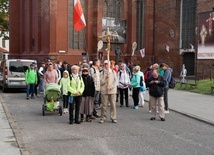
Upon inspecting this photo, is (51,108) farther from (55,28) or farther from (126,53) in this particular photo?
(126,53)

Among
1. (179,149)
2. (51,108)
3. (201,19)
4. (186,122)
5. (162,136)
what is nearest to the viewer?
(179,149)

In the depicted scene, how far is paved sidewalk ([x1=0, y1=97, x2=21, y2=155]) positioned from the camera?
260 inches

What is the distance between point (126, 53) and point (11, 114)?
25113mm

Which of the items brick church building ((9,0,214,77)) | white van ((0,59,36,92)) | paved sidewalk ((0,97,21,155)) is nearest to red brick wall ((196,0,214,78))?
brick church building ((9,0,214,77))

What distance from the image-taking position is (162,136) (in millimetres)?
8227

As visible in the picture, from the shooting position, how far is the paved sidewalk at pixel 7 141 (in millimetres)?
6602

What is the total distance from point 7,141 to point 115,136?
246 cm

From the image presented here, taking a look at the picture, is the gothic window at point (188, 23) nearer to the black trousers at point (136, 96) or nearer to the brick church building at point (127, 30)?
the brick church building at point (127, 30)

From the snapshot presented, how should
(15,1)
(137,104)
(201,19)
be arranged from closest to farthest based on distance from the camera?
(137,104) < (201,19) < (15,1)

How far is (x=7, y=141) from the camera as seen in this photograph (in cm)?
743

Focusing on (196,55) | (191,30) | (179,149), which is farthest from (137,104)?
(191,30)

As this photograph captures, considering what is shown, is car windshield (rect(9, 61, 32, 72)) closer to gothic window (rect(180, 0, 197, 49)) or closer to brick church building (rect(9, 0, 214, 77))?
brick church building (rect(9, 0, 214, 77))

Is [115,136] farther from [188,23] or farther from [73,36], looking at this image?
[188,23]

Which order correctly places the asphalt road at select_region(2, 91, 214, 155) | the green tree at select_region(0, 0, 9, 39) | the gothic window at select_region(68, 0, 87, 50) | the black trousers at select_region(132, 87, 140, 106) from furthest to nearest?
1. the green tree at select_region(0, 0, 9, 39)
2. the gothic window at select_region(68, 0, 87, 50)
3. the black trousers at select_region(132, 87, 140, 106)
4. the asphalt road at select_region(2, 91, 214, 155)
